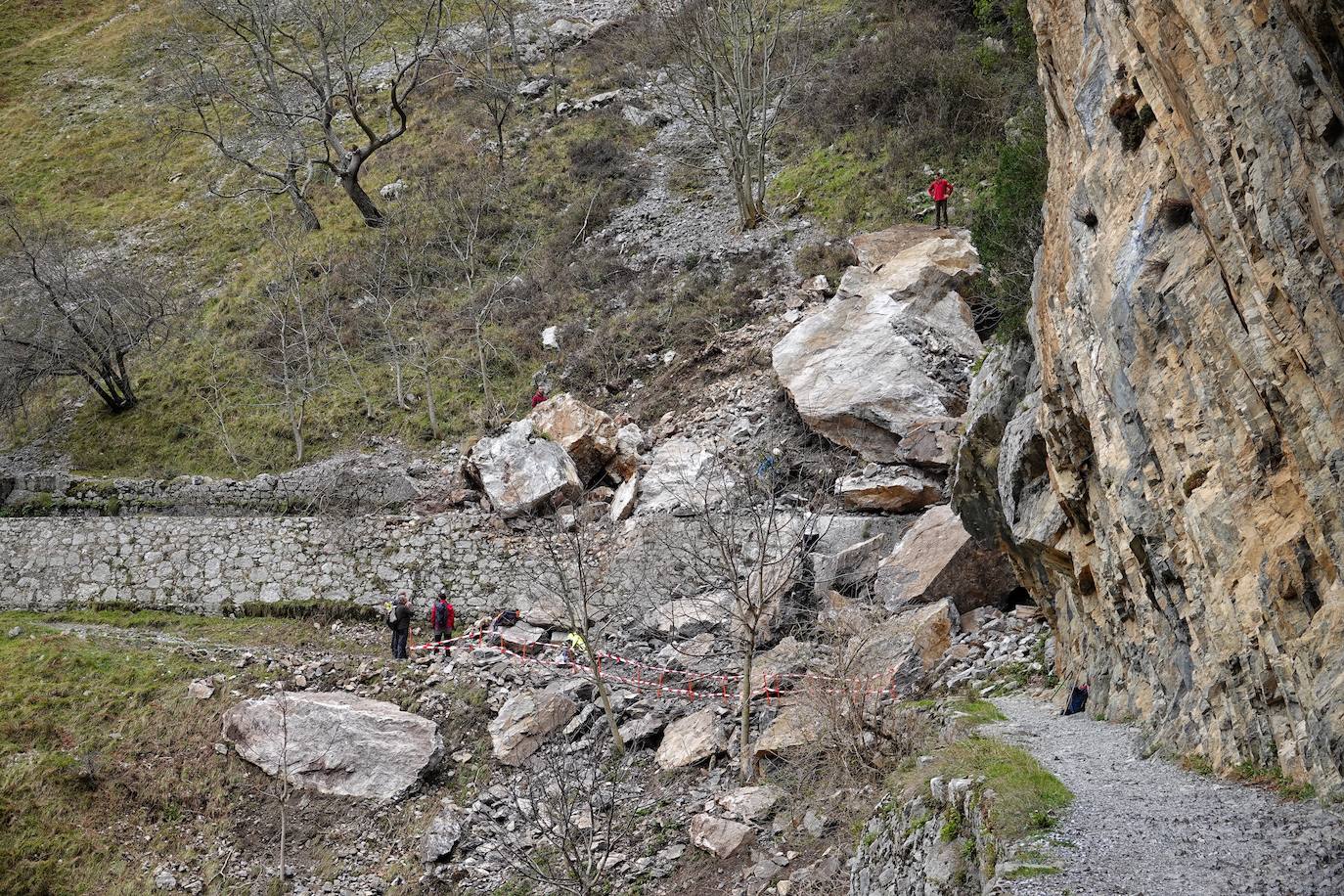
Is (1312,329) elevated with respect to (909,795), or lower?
elevated

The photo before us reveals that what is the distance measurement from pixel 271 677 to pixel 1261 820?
592 inches

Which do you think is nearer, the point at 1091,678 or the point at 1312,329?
the point at 1312,329

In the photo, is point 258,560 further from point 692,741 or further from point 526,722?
point 692,741

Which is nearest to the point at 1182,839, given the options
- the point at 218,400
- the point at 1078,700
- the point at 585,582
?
the point at 1078,700

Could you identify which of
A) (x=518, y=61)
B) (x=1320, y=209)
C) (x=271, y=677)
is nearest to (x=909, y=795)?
(x=1320, y=209)

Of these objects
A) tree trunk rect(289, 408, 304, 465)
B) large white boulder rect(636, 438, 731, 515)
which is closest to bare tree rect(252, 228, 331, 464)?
tree trunk rect(289, 408, 304, 465)

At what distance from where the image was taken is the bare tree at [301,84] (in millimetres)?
33031

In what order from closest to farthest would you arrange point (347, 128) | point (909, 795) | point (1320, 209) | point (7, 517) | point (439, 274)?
point (1320, 209) → point (909, 795) → point (7, 517) → point (439, 274) → point (347, 128)

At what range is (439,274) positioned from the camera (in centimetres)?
2972

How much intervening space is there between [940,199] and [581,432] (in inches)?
381

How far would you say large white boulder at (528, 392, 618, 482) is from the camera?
2078 centimetres

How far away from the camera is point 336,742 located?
1534 centimetres

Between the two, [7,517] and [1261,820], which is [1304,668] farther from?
[7,517]

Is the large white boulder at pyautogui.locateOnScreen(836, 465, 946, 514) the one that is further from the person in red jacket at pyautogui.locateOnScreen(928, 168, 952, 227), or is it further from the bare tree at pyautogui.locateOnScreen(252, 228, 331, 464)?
the bare tree at pyautogui.locateOnScreen(252, 228, 331, 464)
